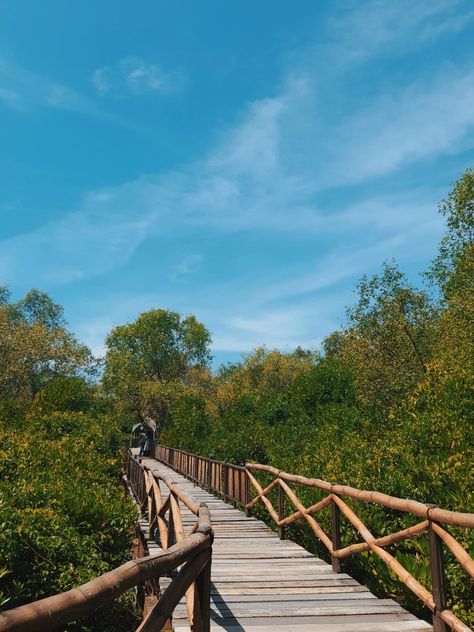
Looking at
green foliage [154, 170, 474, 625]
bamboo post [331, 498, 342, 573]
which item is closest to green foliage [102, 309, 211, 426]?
green foliage [154, 170, 474, 625]

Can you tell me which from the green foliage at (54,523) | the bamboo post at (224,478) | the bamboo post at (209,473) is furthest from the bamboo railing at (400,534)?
the bamboo post at (209,473)

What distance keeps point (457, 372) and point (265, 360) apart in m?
53.5

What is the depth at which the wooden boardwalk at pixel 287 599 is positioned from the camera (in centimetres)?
513

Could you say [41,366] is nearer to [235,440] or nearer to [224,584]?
[235,440]

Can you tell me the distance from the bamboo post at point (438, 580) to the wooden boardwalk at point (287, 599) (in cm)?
35

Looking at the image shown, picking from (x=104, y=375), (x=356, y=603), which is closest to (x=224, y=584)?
(x=356, y=603)

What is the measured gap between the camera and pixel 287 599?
6.00 metres

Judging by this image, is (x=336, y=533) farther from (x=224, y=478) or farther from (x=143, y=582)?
(x=224, y=478)

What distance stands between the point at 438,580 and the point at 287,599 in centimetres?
195

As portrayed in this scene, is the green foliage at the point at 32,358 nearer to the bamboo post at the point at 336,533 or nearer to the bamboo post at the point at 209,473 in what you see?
the bamboo post at the point at 209,473

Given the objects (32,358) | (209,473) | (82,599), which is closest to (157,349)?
(32,358)

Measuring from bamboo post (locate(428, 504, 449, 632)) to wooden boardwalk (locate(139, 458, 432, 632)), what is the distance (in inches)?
13.7

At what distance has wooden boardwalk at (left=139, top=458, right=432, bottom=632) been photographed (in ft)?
16.8

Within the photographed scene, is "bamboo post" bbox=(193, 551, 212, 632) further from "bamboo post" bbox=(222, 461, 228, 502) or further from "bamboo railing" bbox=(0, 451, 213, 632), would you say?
"bamboo post" bbox=(222, 461, 228, 502)
